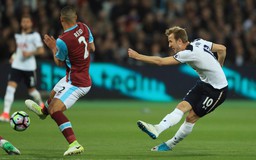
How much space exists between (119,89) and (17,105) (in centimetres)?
350

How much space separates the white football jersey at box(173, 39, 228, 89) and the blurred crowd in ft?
38.0

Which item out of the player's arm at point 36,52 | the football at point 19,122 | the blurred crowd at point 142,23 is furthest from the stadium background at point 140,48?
the football at point 19,122

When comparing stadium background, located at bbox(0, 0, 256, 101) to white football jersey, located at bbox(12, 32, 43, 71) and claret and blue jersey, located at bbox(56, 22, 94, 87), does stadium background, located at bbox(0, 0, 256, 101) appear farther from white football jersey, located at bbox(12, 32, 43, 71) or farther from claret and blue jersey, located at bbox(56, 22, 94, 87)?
claret and blue jersey, located at bbox(56, 22, 94, 87)

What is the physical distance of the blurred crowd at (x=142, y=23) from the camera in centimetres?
2164

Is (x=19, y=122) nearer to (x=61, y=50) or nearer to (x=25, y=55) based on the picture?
(x=61, y=50)

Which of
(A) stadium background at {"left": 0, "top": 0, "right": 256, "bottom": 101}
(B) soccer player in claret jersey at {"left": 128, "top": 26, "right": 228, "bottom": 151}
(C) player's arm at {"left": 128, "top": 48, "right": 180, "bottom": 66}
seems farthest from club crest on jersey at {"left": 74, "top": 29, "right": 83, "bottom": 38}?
(A) stadium background at {"left": 0, "top": 0, "right": 256, "bottom": 101}

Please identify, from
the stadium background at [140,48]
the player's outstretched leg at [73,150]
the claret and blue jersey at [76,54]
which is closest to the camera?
the player's outstretched leg at [73,150]

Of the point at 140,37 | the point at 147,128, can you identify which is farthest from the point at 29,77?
the point at 140,37

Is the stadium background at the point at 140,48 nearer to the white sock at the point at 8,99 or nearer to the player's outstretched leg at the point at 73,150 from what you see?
the white sock at the point at 8,99

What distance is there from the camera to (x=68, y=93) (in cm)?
979

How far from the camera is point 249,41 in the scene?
2255cm

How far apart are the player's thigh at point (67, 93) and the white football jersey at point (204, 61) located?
1.48 m

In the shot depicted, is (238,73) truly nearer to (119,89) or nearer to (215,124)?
(119,89)

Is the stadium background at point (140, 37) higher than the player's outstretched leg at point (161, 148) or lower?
lower
